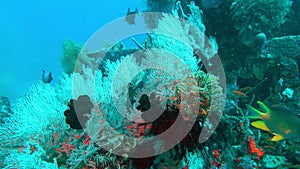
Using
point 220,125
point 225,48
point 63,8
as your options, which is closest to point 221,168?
point 220,125

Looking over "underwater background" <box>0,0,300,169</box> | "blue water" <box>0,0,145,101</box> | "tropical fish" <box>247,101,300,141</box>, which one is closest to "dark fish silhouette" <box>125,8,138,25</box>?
"underwater background" <box>0,0,300,169</box>

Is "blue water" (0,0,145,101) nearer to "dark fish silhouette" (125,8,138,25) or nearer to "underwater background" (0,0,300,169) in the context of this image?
"dark fish silhouette" (125,8,138,25)

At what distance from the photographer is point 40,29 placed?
101375 millimetres

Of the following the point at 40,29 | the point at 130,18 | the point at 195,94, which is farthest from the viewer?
the point at 40,29

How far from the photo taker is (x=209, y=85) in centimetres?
276

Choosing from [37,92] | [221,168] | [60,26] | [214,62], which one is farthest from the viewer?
[60,26]

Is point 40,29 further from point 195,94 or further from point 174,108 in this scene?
point 195,94

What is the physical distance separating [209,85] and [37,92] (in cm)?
253

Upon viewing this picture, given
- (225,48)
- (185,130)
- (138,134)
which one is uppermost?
(225,48)

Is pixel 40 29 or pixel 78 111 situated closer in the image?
pixel 78 111

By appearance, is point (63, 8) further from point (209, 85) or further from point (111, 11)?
point (209, 85)

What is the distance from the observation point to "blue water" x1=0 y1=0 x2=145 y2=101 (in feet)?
220

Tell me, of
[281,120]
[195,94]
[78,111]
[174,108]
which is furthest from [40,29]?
[281,120]

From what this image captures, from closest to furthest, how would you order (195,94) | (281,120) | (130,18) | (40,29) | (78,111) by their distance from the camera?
(195,94) < (281,120) < (78,111) < (130,18) < (40,29)
